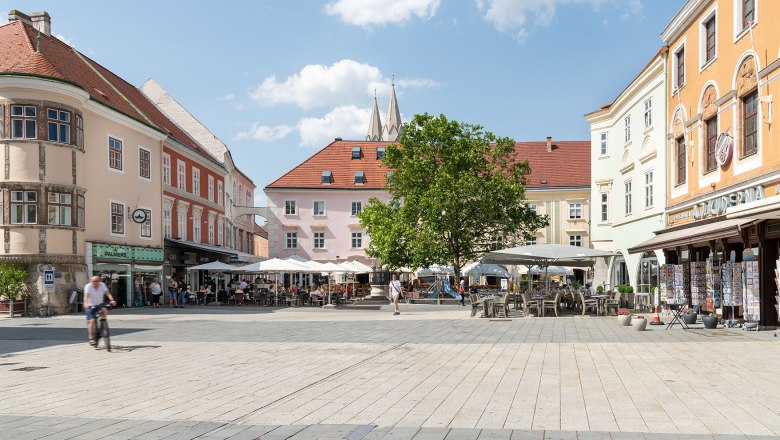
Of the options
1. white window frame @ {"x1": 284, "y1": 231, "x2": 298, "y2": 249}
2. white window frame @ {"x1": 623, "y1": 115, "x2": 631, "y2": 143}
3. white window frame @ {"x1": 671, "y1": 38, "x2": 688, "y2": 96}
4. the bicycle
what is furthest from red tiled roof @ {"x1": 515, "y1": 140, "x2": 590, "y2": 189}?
the bicycle

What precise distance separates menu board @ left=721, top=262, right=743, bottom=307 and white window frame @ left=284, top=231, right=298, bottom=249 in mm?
47211

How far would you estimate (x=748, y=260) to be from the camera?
19469 millimetres

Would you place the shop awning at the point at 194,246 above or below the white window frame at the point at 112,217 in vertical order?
below

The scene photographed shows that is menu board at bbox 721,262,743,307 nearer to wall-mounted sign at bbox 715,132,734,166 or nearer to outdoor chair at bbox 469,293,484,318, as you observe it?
wall-mounted sign at bbox 715,132,734,166

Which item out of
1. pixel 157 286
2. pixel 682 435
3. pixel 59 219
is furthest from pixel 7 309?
pixel 682 435

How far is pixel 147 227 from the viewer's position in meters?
38.8

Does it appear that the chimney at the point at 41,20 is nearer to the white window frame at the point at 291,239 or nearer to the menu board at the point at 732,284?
the white window frame at the point at 291,239

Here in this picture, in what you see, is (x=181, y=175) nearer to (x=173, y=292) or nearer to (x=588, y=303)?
(x=173, y=292)

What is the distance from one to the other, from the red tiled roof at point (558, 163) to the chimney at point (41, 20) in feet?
134

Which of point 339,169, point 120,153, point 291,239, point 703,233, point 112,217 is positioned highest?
point 339,169

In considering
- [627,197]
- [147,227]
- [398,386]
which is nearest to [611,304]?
[627,197]

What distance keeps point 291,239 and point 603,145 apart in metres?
33.8

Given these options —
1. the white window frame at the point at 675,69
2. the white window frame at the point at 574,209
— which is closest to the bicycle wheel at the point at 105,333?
the white window frame at the point at 675,69

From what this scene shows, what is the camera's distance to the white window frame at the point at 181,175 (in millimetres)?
44188
